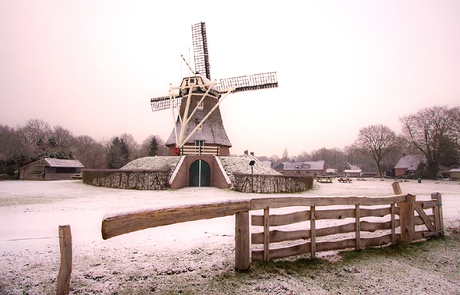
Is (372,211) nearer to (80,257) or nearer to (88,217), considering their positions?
(80,257)

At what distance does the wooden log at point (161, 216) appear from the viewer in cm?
295

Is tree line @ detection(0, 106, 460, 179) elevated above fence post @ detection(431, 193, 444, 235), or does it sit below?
above

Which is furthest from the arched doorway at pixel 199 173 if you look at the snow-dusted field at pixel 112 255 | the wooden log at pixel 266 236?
the wooden log at pixel 266 236

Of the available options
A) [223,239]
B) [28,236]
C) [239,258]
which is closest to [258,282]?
[239,258]

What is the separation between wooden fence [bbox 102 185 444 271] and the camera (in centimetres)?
326

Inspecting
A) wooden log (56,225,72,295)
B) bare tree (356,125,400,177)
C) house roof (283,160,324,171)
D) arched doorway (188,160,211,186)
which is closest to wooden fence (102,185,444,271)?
wooden log (56,225,72,295)

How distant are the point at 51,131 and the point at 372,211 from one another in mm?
60884

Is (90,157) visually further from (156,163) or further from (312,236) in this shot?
(312,236)

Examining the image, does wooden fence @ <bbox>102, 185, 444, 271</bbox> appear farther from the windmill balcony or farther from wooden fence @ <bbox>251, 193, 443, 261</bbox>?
the windmill balcony

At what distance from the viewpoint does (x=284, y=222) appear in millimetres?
4297

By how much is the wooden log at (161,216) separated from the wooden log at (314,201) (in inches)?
9.6

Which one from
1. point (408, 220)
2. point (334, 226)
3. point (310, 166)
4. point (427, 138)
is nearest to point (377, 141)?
point (427, 138)

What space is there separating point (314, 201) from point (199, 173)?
16.9 m

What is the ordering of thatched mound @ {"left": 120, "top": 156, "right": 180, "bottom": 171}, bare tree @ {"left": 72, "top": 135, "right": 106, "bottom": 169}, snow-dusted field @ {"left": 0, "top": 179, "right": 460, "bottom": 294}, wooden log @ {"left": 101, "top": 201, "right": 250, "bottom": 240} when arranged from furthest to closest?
bare tree @ {"left": 72, "top": 135, "right": 106, "bottom": 169}, thatched mound @ {"left": 120, "top": 156, "right": 180, "bottom": 171}, snow-dusted field @ {"left": 0, "top": 179, "right": 460, "bottom": 294}, wooden log @ {"left": 101, "top": 201, "right": 250, "bottom": 240}
